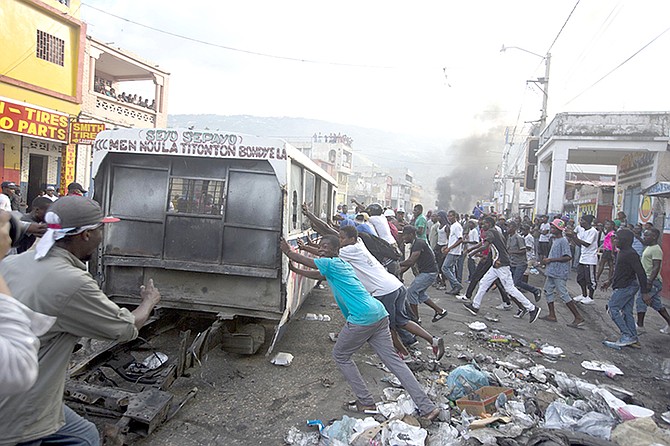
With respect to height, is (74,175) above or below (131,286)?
above

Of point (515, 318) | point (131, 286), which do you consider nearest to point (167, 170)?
point (131, 286)

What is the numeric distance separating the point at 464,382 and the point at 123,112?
17.5 metres

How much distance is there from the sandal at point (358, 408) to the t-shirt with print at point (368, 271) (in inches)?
45.1

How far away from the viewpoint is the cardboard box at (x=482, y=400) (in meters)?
4.16

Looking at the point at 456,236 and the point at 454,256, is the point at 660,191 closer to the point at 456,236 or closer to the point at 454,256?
the point at 456,236

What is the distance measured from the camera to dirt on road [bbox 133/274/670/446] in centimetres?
398

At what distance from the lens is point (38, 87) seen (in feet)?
45.9

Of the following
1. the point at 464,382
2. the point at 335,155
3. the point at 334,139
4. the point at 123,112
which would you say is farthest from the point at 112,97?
the point at 334,139

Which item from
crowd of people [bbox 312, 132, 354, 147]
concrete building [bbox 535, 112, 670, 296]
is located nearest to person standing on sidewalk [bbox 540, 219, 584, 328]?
concrete building [bbox 535, 112, 670, 296]

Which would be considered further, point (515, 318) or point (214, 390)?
point (515, 318)

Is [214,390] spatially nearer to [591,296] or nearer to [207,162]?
[207,162]

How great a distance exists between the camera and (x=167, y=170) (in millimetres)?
5590

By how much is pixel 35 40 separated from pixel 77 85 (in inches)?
72.0

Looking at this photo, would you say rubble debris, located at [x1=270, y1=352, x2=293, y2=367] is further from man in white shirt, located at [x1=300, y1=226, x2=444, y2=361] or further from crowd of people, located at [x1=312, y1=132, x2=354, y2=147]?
crowd of people, located at [x1=312, y1=132, x2=354, y2=147]
